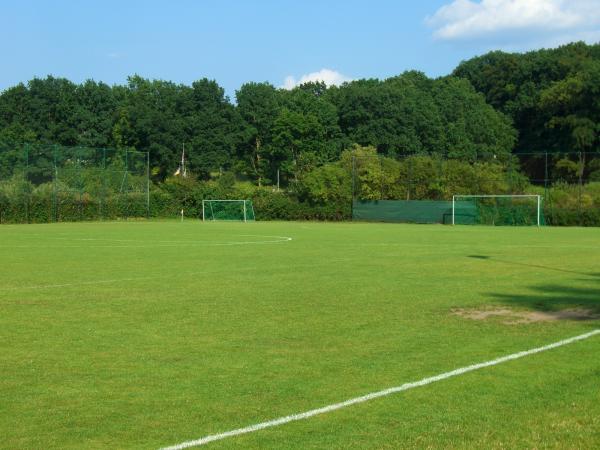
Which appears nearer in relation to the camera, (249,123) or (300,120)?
(300,120)

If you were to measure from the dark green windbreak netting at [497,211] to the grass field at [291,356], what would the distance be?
34.1 metres

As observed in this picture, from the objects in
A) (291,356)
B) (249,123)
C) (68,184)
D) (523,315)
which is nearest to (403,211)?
(68,184)

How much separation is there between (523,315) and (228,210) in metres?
55.4

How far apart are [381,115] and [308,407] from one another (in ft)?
317

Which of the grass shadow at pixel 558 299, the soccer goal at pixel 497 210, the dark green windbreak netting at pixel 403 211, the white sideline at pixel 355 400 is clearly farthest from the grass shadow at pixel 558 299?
the dark green windbreak netting at pixel 403 211

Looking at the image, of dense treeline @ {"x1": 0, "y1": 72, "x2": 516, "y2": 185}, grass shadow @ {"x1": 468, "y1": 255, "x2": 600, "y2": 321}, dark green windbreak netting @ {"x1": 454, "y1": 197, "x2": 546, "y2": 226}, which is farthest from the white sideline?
dense treeline @ {"x1": 0, "y1": 72, "x2": 516, "y2": 185}

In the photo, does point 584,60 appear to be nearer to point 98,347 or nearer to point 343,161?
point 343,161

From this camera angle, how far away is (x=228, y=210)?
6700 cm

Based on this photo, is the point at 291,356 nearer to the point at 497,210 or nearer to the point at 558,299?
the point at 558,299

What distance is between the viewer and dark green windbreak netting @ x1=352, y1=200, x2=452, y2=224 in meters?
56.7

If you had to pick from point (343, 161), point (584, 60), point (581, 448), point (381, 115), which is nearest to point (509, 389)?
point (581, 448)

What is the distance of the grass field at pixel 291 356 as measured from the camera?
20.8 ft

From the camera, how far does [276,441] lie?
6.02 metres

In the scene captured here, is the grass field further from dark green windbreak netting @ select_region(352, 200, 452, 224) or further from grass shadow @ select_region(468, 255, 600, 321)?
dark green windbreak netting @ select_region(352, 200, 452, 224)
